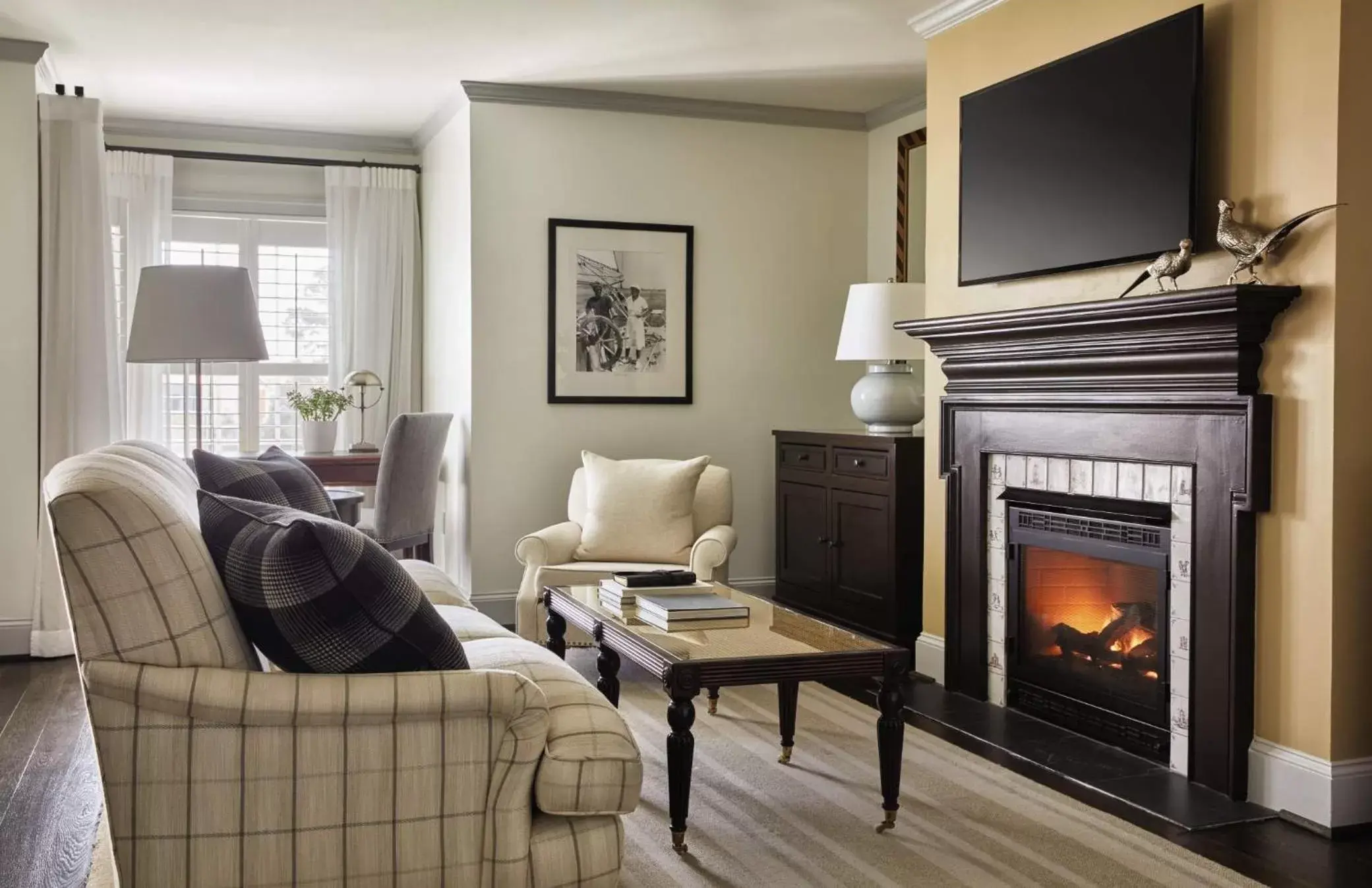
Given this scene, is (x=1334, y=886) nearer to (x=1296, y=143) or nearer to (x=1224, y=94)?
(x=1296, y=143)

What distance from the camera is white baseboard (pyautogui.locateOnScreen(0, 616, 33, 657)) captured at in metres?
4.91

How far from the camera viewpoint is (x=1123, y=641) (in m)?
3.67

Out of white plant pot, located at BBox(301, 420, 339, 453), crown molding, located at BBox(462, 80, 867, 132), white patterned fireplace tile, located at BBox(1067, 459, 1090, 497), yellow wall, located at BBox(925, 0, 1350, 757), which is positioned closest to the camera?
yellow wall, located at BBox(925, 0, 1350, 757)

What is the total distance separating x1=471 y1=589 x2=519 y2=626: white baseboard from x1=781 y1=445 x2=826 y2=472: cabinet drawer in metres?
1.40

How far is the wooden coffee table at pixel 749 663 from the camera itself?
2.80m

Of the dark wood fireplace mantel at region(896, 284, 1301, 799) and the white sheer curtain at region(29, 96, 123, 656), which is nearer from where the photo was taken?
the dark wood fireplace mantel at region(896, 284, 1301, 799)

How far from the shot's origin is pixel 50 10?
4.50 metres

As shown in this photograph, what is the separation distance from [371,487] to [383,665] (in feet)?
15.0

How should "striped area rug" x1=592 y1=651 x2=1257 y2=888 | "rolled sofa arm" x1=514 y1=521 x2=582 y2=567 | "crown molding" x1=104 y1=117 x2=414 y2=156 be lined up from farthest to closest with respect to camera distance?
"crown molding" x1=104 y1=117 x2=414 y2=156 → "rolled sofa arm" x1=514 y1=521 x2=582 y2=567 → "striped area rug" x1=592 y1=651 x2=1257 y2=888

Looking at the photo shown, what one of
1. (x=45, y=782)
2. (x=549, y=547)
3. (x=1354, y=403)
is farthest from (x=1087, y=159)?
(x=45, y=782)

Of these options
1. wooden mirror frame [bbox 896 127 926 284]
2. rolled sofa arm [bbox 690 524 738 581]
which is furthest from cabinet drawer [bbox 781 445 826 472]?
wooden mirror frame [bbox 896 127 926 284]

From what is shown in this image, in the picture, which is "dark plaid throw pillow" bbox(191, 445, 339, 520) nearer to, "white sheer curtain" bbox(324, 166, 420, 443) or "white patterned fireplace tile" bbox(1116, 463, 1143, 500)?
"white patterned fireplace tile" bbox(1116, 463, 1143, 500)

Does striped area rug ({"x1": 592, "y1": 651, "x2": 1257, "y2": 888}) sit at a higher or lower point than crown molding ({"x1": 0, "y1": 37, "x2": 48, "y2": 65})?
lower

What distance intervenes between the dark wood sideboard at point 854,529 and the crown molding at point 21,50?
3.50 metres
